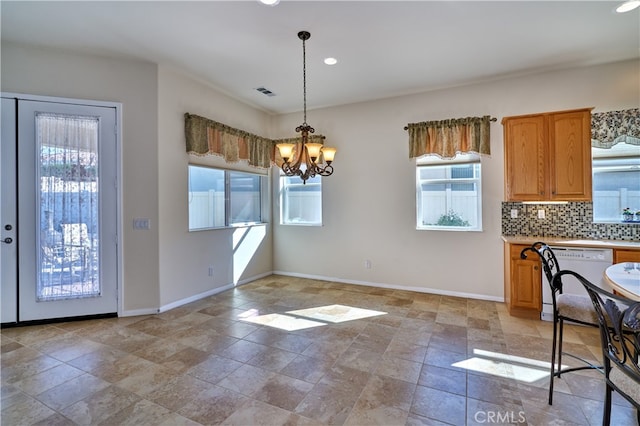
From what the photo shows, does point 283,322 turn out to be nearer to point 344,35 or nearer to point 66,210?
point 66,210

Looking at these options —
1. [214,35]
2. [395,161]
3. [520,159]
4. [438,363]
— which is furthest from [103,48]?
[520,159]

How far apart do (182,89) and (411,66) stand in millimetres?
2984

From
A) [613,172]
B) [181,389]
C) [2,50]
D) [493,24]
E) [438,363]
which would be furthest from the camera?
[613,172]

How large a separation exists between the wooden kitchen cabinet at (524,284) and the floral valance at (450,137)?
1.44 m

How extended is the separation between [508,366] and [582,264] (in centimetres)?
168

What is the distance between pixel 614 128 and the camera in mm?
3498

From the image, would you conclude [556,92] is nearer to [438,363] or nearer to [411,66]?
[411,66]

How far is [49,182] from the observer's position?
10.9ft

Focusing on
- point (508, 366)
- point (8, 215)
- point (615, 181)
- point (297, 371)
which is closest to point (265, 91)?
point (8, 215)

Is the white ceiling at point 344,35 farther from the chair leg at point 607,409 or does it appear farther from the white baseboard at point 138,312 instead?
the white baseboard at point 138,312

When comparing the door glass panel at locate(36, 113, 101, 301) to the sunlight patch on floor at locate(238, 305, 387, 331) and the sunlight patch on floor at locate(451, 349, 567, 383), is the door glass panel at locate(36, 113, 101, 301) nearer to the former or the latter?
the sunlight patch on floor at locate(238, 305, 387, 331)

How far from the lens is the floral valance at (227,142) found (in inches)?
159

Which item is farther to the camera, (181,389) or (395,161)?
(395,161)

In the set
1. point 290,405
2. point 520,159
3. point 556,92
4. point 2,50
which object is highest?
point 2,50
